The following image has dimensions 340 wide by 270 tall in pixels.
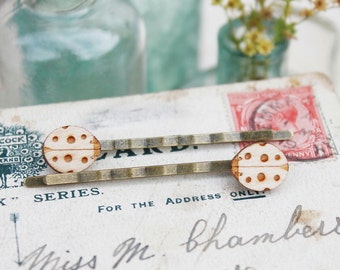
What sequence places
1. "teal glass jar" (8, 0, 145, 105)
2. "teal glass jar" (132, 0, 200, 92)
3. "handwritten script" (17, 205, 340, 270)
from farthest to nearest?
"teal glass jar" (132, 0, 200, 92)
"teal glass jar" (8, 0, 145, 105)
"handwritten script" (17, 205, 340, 270)

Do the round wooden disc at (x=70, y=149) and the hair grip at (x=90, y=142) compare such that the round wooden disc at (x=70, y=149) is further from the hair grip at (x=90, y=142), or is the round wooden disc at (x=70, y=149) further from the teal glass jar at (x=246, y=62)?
the teal glass jar at (x=246, y=62)

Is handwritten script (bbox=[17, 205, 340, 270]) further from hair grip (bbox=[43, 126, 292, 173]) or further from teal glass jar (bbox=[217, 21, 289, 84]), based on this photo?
teal glass jar (bbox=[217, 21, 289, 84])

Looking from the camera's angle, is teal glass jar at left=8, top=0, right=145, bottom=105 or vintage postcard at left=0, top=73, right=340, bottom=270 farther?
teal glass jar at left=8, top=0, right=145, bottom=105

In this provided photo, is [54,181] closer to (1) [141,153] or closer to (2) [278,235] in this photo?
(1) [141,153]

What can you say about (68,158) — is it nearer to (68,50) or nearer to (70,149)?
(70,149)

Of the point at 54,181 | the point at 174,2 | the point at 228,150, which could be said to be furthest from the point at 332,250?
the point at 174,2

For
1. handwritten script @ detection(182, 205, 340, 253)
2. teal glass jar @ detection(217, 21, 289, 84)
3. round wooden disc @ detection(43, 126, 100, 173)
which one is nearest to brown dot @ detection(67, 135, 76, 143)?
round wooden disc @ detection(43, 126, 100, 173)
